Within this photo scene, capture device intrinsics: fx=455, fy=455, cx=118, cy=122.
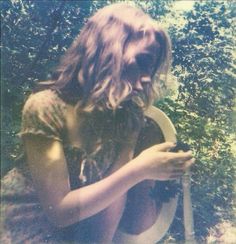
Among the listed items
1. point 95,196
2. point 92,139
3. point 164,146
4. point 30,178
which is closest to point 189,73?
point 164,146

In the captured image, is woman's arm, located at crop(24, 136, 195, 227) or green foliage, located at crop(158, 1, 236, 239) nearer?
woman's arm, located at crop(24, 136, 195, 227)

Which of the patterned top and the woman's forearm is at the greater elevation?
the patterned top

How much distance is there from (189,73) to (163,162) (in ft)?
0.97

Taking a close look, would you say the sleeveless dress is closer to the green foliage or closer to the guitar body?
the guitar body

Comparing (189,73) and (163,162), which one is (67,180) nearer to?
(163,162)

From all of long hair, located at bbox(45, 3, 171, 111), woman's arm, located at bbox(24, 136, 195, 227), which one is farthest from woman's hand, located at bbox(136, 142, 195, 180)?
long hair, located at bbox(45, 3, 171, 111)

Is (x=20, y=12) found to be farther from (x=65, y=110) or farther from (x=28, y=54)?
(x=65, y=110)

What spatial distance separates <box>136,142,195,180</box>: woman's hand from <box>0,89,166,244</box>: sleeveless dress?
0.11ft

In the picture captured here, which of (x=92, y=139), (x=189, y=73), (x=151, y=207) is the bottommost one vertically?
(x=151, y=207)

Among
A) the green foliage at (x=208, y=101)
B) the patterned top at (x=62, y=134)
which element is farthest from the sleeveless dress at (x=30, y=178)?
the green foliage at (x=208, y=101)

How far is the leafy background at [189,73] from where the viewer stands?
4.56ft

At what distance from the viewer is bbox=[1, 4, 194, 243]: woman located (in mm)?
1319

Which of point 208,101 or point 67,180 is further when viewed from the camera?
point 208,101

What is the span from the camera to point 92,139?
136 cm
